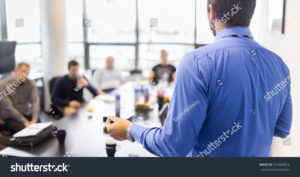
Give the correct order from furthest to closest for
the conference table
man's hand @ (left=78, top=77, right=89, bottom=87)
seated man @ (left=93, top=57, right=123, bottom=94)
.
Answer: seated man @ (left=93, top=57, right=123, bottom=94) < man's hand @ (left=78, top=77, right=89, bottom=87) < the conference table

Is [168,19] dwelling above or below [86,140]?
above

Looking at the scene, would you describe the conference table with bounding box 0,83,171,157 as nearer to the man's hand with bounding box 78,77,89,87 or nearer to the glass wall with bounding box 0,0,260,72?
the man's hand with bounding box 78,77,89,87

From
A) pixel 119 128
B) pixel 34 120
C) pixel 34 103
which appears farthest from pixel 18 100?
pixel 119 128

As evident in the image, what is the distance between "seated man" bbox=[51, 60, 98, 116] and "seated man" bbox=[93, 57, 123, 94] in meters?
0.84

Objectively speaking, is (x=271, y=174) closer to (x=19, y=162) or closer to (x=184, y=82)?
(x=184, y=82)

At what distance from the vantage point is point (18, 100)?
→ 3.75 m

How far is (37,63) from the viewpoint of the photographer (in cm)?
553

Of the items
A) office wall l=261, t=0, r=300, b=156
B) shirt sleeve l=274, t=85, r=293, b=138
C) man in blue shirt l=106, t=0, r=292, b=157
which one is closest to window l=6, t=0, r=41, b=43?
office wall l=261, t=0, r=300, b=156

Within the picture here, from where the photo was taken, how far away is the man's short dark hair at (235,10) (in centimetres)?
89

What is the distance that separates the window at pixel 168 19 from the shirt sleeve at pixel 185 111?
5313 mm

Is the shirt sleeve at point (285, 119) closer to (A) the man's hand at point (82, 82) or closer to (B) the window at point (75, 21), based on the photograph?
(A) the man's hand at point (82, 82)

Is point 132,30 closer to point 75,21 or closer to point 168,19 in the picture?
point 168,19

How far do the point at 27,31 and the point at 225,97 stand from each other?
205 inches

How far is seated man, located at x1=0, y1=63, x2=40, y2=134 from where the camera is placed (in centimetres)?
352
